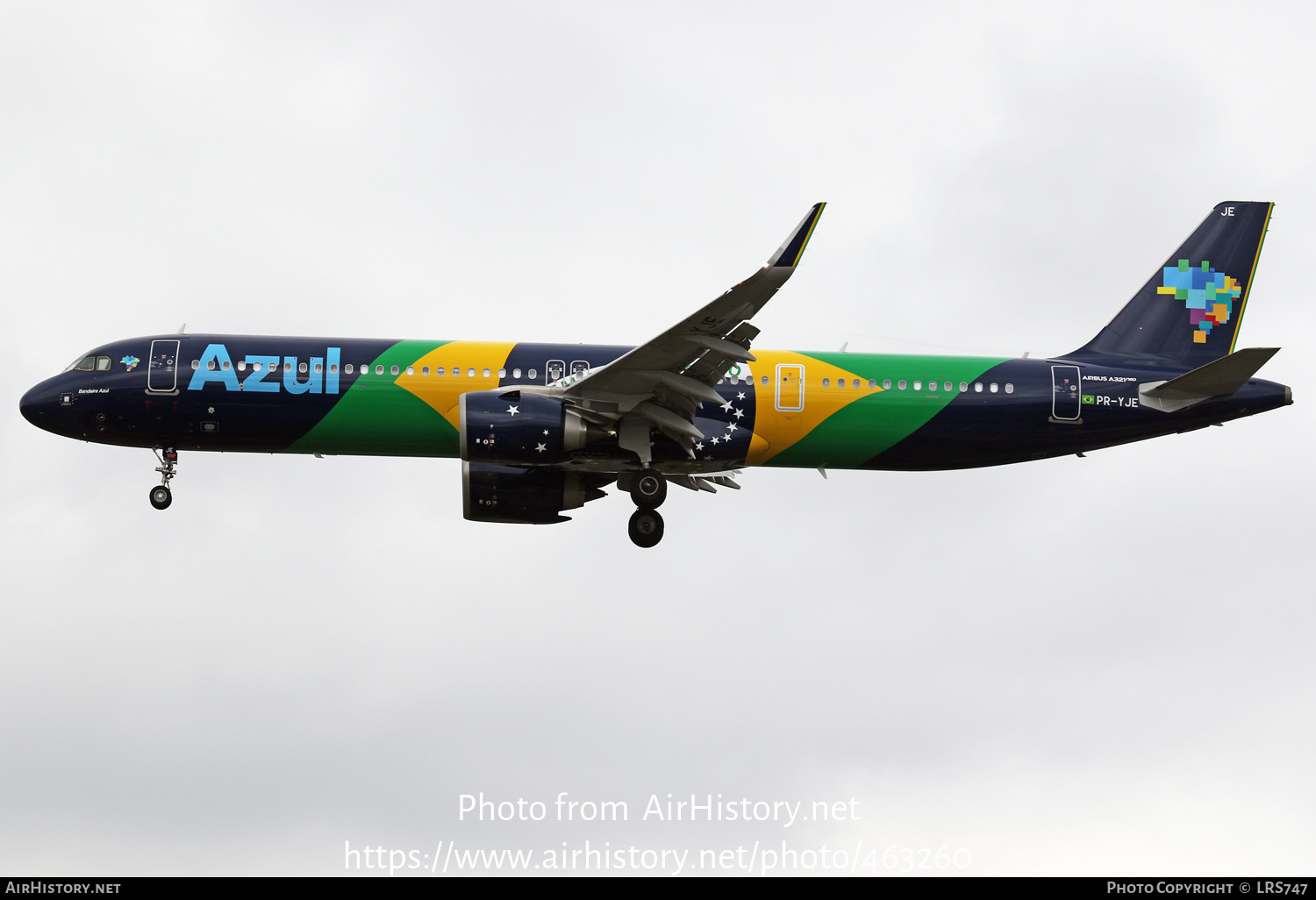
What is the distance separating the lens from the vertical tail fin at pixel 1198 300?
3981 centimetres

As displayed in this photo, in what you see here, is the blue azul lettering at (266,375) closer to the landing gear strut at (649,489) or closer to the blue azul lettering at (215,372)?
the blue azul lettering at (215,372)

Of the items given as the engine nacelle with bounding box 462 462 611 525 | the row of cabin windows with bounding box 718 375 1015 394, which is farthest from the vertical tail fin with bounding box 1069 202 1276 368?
the engine nacelle with bounding box 462 462 611 525

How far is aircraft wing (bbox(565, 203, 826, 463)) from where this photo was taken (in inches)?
1224

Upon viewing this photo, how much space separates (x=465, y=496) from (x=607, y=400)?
590 cm

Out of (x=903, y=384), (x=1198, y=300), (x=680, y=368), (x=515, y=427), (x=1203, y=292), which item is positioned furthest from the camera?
(x=1203, y=292)

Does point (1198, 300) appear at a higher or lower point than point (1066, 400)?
higher

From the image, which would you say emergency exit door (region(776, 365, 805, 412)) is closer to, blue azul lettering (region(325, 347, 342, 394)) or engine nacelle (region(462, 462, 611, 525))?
engine nacelle (region(462, 462, 611, 525))

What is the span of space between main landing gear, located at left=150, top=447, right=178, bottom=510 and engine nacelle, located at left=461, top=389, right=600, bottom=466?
7.85 meters

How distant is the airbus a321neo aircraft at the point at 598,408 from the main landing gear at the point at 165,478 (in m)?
0.05

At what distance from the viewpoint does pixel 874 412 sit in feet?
122

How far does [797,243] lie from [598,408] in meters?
7.37

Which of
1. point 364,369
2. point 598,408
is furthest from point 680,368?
point 364,369

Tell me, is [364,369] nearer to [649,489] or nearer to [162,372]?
[162,372]

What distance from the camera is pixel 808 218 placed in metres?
29.0
